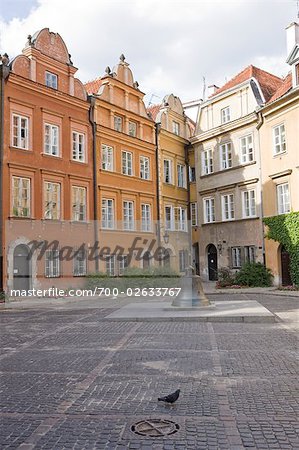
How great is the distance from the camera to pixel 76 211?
27781 millimetres

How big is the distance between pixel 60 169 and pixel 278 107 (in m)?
13.1

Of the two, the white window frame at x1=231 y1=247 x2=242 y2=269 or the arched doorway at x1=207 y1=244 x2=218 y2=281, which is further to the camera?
the arched doorway at x1=207 y1=244 x2=218 y2=281

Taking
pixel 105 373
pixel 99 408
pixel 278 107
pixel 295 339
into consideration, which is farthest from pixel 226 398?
Result: pixel 278 107

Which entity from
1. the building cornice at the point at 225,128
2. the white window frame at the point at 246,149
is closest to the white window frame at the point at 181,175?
the building cornice at the point at 225,128

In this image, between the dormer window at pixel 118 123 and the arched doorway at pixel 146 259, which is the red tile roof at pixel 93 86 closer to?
the dormer window at pixel 118 123

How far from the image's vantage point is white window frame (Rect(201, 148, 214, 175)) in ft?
114

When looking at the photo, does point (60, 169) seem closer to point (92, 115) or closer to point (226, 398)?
point (92, 115)

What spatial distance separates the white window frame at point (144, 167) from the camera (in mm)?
33250

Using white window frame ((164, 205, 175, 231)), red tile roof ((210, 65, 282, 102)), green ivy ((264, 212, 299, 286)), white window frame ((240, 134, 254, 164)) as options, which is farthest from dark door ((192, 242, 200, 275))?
red tile roof ((210, 65, 282, 102))

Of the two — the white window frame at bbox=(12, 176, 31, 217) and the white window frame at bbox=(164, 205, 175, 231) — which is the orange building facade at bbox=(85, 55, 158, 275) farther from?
the white window frame at bbox=(12, 176, 31, 217)

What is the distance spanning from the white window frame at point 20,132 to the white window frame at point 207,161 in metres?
14.4

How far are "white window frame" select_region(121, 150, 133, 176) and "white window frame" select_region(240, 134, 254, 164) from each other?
7389 mm

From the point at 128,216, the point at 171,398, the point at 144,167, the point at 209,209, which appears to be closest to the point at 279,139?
the point at 209,209

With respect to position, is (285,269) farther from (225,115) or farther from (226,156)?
(225,115)
